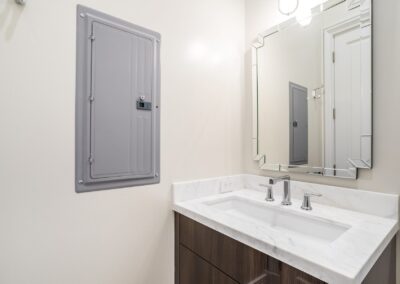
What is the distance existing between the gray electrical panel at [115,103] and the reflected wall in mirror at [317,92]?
713 mm

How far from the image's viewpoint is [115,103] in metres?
1.00

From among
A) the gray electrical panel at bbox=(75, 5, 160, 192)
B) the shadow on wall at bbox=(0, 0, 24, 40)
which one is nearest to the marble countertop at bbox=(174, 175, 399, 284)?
the gray electrical panel at bbox=(75, 5, 160, 192)

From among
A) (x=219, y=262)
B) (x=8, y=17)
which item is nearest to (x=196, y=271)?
(x=219, y=262)

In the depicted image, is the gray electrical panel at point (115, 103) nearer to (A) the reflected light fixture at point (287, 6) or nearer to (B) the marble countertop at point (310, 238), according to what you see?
(B) the marble countertop at point (310, 238)

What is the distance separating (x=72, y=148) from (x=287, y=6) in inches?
53.5

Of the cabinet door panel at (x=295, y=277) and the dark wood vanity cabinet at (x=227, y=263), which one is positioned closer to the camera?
the cabinet door panel at (x=295, y=277)

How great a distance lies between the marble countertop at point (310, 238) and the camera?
0.61 metres

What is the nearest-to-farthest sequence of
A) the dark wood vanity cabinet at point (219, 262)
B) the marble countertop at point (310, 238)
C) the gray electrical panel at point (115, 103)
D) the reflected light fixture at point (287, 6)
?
the marble countertop at point (310, 238) → the dark wood vanity cabinet at point (219, 262) → the gray electrical panel at point (115, 103) → the reflected light fixture at point (287, 6)

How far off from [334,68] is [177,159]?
36.9 inches

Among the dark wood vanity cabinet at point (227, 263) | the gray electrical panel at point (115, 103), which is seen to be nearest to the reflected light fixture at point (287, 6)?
the gray electrical panel at point (115, 103)

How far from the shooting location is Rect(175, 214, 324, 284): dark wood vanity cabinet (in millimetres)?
735

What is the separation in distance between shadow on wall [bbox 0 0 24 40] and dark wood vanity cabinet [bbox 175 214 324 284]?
1056 millimetres

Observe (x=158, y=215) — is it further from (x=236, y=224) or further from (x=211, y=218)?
(x=236, y=224)

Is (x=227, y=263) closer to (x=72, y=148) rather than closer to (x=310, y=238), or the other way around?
(x=310, y=238)
